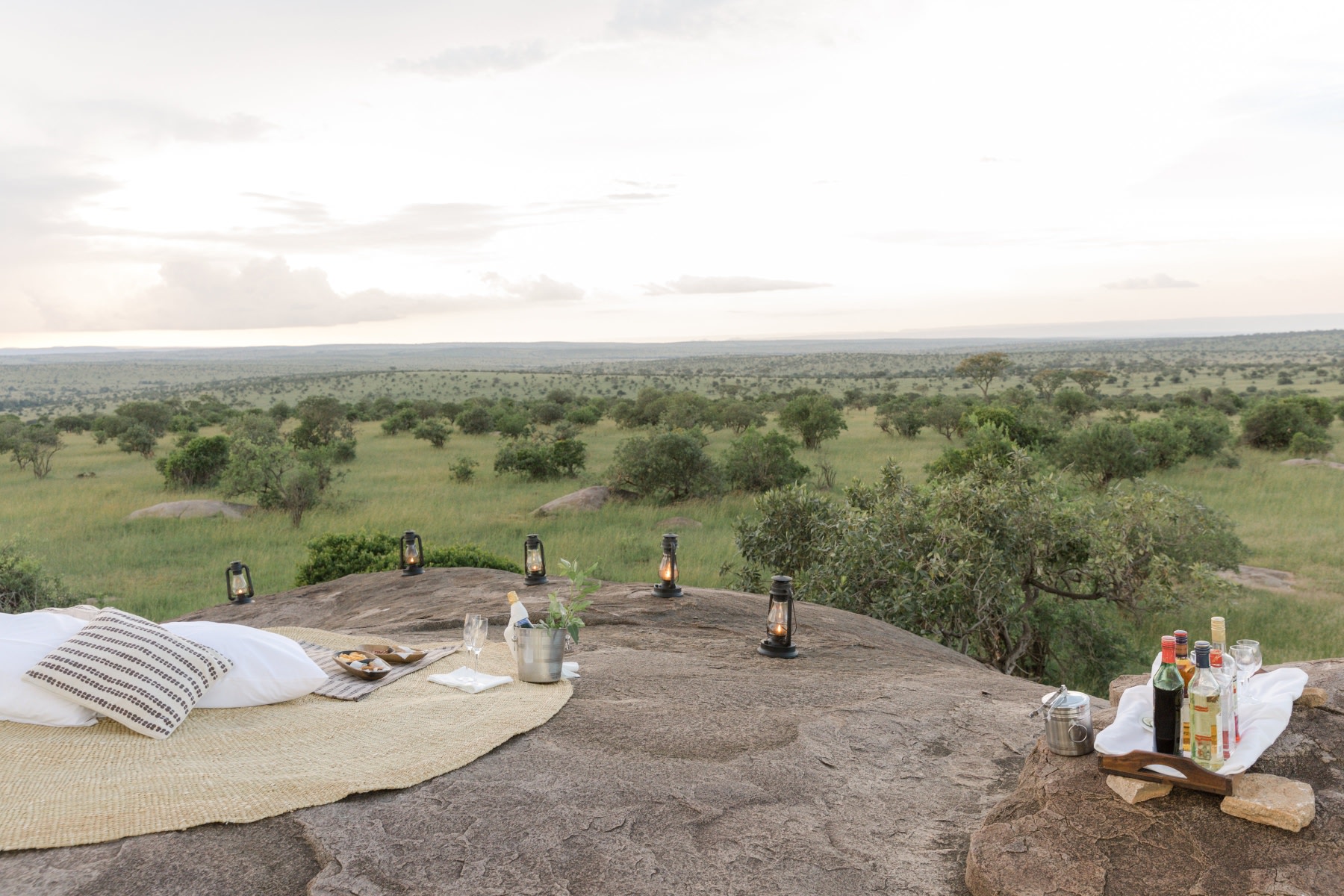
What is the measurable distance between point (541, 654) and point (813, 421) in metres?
Result: 25.2

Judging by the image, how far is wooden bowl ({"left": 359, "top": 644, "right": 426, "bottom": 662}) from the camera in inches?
250

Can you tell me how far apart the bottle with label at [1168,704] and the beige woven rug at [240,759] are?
317 cm

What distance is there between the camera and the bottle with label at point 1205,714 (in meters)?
3.45

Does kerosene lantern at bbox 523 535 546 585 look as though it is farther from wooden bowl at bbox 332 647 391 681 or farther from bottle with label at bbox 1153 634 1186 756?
bottle with label at bbox 1153 634 1186 756

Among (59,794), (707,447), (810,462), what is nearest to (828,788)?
(59,794)

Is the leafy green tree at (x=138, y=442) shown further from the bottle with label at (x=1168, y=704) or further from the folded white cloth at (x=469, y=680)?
the bottle with label at (x=1168, y=704)

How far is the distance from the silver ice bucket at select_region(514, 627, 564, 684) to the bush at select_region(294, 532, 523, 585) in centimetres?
602

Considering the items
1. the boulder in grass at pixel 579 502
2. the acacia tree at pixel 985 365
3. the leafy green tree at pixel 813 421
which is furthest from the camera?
the acacia tree at pixel 985 365

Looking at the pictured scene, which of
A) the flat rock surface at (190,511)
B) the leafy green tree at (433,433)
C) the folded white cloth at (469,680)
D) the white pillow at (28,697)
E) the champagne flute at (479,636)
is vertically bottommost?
the flat rock surface at (190,511)

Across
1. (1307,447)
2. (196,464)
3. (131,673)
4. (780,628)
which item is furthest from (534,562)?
(1307,447)

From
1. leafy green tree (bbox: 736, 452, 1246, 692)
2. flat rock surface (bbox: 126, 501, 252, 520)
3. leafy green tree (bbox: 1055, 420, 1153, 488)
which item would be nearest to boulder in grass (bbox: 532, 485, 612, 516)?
→ flat rock surface (bbox: 126, 501, 252, 520)

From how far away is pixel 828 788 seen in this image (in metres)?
4.41

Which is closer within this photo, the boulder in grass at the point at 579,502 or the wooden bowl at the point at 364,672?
the wooden bowl at the point at 364,672

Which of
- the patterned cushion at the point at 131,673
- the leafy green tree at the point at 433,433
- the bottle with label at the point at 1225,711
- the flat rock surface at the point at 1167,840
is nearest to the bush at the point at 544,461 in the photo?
the leafy green tree at the point at 433,433
